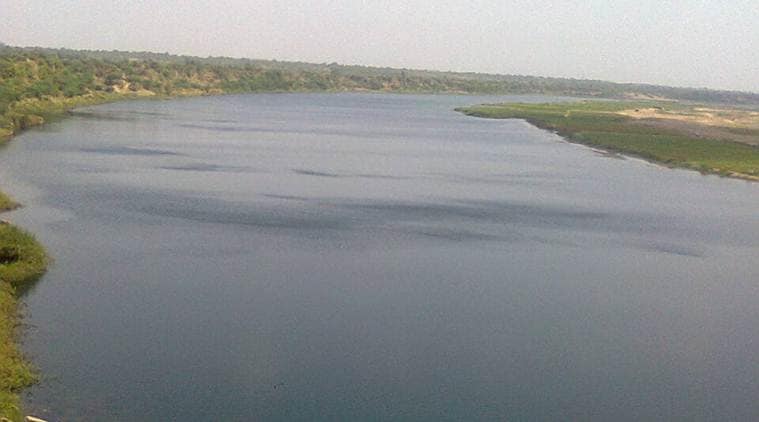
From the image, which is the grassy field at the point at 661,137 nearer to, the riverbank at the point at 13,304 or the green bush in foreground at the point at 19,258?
the green bush in foreground at the point at 19,258

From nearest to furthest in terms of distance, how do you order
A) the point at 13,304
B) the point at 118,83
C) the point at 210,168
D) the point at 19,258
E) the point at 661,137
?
1. the point at 13,304
2. the point at 19,258
3. the point at 210,168
4. the point at 661,137
5. the point at 118,83

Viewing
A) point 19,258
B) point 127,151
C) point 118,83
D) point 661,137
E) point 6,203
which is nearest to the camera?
point 19,258

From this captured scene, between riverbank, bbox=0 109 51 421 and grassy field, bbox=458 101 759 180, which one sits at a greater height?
riverbank, bbox=0 109 51 421

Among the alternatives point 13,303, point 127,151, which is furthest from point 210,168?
point 13,303

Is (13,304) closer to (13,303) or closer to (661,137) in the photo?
(13,303)

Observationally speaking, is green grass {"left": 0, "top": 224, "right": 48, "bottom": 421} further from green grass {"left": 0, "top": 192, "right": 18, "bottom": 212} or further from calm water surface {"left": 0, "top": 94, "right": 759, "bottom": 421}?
green grass {"left": 0, "top": 192, "right": 18, "bottom": 212}

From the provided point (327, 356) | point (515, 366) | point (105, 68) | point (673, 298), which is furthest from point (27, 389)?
point (105, 68)

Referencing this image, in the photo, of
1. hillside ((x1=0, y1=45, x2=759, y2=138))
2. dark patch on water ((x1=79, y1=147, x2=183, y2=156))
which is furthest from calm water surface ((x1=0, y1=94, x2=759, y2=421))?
hillside ((x1=0, y1=45, x2=759, y2=138))

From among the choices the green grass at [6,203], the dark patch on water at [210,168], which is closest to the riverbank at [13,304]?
the green grass at [6,203]
